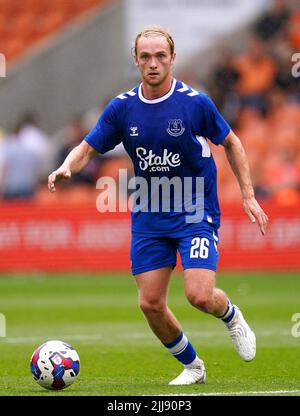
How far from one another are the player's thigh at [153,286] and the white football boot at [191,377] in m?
0.60

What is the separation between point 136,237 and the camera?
8977 millimetres

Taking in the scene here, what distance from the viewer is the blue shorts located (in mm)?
8703

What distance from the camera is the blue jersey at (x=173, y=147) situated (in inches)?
346

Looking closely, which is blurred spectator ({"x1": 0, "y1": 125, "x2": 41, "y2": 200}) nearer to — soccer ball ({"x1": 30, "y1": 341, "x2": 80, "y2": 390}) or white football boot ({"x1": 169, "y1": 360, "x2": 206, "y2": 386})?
white football boot ({"x1": 169, "y1": 360, "x2": 206, "y2": 386})

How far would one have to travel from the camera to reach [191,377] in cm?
897

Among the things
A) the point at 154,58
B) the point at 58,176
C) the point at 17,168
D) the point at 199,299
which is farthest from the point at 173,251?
the point at 17,168

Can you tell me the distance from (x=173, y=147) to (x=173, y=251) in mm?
784

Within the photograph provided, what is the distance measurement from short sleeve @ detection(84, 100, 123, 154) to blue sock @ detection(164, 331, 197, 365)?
153 centimetres

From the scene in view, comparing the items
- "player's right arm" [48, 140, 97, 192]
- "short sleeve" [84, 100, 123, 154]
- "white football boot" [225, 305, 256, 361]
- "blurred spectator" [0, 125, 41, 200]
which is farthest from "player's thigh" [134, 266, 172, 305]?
"blurred spectator" [0, 125, 41, 200]

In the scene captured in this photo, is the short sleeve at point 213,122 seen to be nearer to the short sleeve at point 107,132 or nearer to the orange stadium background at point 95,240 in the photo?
the short sleeve at point 107,132

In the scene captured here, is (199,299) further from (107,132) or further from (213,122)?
(107,132)

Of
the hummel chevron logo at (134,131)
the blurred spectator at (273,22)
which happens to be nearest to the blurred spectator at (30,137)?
the blurred spectator at (273,22)
